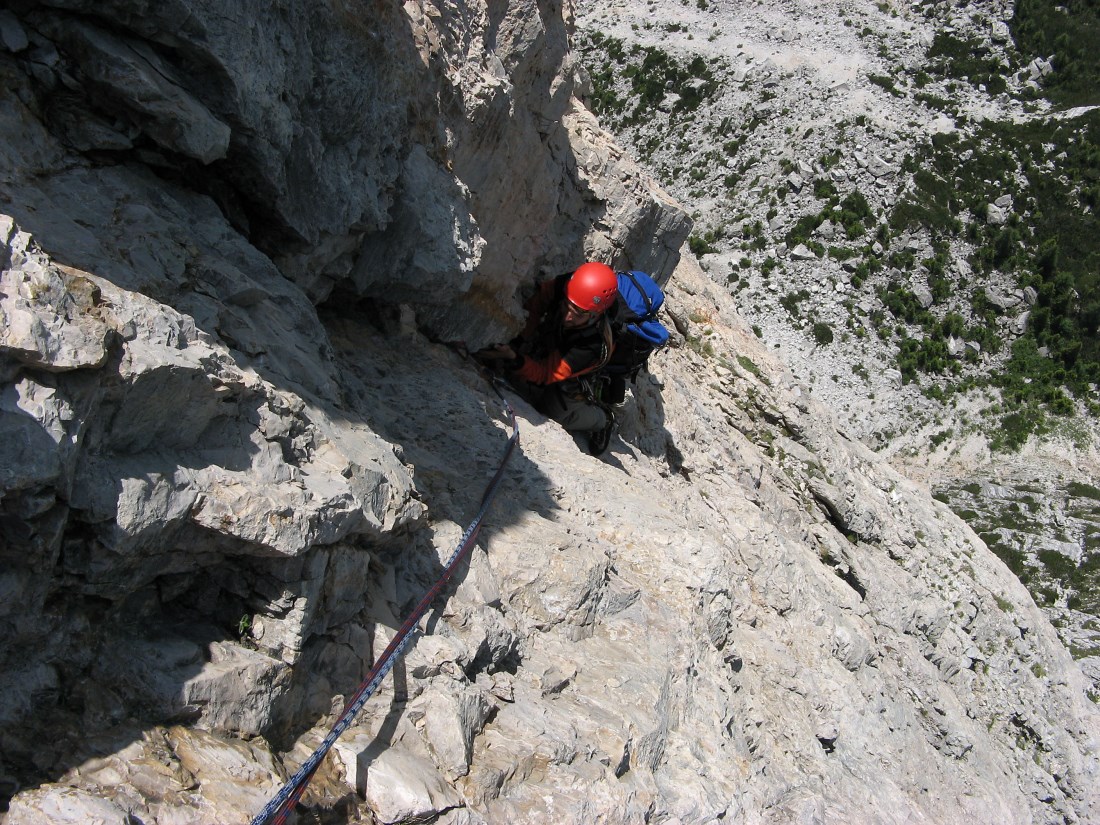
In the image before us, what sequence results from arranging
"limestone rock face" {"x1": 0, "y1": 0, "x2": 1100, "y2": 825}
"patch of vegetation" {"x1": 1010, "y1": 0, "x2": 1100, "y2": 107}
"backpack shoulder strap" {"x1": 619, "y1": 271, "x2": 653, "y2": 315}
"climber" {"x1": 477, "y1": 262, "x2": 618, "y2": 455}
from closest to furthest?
"limestone rock face" {"x1": 0, "y1": 0, "x2": 1100, "y2": 825}, "climber" {"x1": 477, "y1": 262, "x2": 618, "y2": 455}, "backpack shoulder strap" {"x1": 619, "y1": 271, "x2": 653, "y2": 315}, "patch of vegetation" {"x1": 1010, "y1": 0, "x2": 1100, "y2": 107}

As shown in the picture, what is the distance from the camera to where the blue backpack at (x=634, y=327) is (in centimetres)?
1066

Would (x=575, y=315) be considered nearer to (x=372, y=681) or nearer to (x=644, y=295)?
(x=644, y=295)

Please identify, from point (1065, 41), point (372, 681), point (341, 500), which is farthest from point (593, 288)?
point (1065, 41)

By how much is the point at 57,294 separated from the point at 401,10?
16.2ft

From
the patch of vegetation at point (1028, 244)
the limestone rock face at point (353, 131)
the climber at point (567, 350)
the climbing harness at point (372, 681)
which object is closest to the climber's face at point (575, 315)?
the climber at point (567, 350)

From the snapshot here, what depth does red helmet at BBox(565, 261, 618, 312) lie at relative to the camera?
9.47 metres

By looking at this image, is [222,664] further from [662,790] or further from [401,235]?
[401,235]

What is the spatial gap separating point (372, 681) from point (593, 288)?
242 inches

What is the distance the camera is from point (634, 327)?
10.7 meters

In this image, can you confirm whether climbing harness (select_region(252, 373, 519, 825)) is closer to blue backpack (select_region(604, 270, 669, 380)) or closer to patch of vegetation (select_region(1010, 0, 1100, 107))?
blue backpack (select_region(604, 270, 669, 380))

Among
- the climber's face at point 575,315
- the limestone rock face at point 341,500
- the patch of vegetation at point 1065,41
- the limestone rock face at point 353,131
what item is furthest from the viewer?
the patch of vegetation at point 1065,41

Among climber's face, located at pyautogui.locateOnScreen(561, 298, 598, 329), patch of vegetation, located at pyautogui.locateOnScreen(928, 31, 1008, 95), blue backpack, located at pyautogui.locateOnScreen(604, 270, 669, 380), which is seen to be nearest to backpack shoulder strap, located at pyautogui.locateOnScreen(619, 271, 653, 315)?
blue backpack, located at pyautogui.locateOnScreen(604, 270, 669, 380)

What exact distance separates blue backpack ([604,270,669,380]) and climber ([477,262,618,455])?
602mm

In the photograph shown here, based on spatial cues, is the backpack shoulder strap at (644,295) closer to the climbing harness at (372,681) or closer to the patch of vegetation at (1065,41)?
the climbing harness at (372,681)
